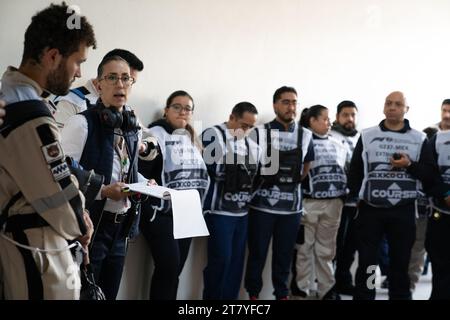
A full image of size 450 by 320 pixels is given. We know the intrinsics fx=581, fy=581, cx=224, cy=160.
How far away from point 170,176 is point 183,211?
1483mm

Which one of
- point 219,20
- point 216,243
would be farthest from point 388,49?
point 216,243

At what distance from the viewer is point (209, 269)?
157 inches

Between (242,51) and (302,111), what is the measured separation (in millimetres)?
840

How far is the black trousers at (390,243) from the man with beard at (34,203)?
2.67m

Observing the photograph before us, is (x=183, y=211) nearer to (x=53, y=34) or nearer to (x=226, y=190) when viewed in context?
(x=53, y=34)

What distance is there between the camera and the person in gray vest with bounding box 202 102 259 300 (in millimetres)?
3947

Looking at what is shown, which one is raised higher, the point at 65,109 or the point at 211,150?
the point at 65,109

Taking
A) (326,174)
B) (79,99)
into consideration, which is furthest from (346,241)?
(79,99)

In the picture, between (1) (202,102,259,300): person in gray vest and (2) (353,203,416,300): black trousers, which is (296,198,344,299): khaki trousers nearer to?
Answer: (2) (353,203,416,300): black trousers

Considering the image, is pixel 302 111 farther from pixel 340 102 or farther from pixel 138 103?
pixel 138 103

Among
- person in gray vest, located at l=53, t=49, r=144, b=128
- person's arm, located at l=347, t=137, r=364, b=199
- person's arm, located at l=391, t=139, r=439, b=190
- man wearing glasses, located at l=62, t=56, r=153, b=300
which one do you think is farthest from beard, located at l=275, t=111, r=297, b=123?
man wearing glasses, located at l=62, t=56, r=153, b=300

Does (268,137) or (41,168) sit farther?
(268,137)

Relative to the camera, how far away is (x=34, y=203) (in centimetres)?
167

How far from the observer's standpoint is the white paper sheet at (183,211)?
2.11 metres
